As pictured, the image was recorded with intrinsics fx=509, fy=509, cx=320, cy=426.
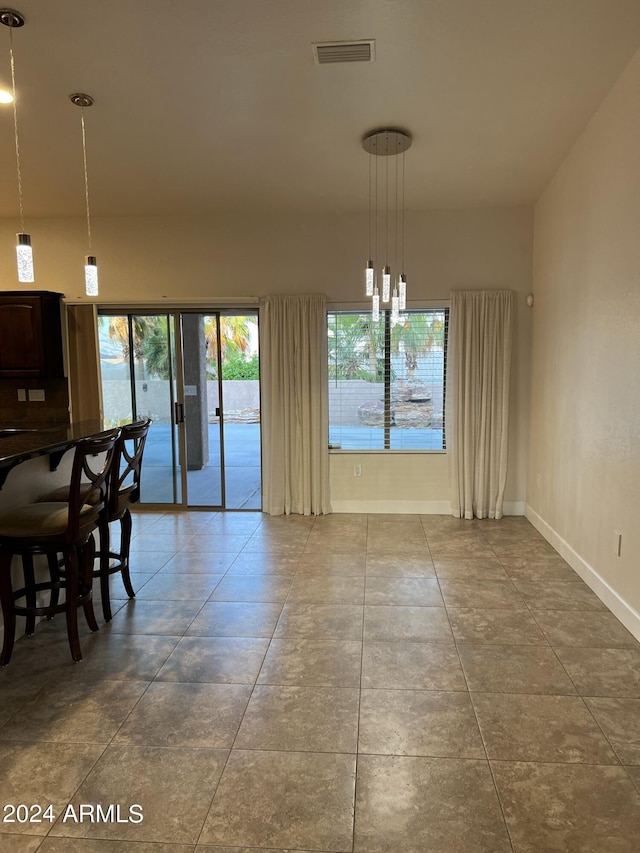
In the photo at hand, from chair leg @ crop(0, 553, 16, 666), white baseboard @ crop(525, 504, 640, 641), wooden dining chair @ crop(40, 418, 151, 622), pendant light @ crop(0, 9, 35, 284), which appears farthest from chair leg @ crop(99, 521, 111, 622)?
white baseboard @ crop(525, 504, 640, 641)

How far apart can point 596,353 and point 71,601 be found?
11.3 feet

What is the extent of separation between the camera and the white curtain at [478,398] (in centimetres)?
491

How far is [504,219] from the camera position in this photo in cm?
493

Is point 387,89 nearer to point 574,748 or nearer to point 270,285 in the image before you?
point 270,285

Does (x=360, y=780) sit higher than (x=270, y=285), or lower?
lower

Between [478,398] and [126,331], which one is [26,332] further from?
[478,398]

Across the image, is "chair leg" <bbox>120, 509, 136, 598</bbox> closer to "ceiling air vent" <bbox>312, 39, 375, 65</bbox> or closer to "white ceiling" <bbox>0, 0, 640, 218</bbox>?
"white ceiling" <bbox>0, 0, 640, 218</bbox>

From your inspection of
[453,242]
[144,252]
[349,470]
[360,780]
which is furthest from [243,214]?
[360,780]

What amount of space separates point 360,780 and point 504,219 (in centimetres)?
481

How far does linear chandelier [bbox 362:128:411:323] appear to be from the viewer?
3.46 metres

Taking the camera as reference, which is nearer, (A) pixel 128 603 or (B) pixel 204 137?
(A) pixel 128 603

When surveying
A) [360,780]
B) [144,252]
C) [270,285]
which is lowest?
[360,780]

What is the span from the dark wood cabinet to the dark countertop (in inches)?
81.4

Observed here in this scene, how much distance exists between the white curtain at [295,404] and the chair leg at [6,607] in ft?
9.56
